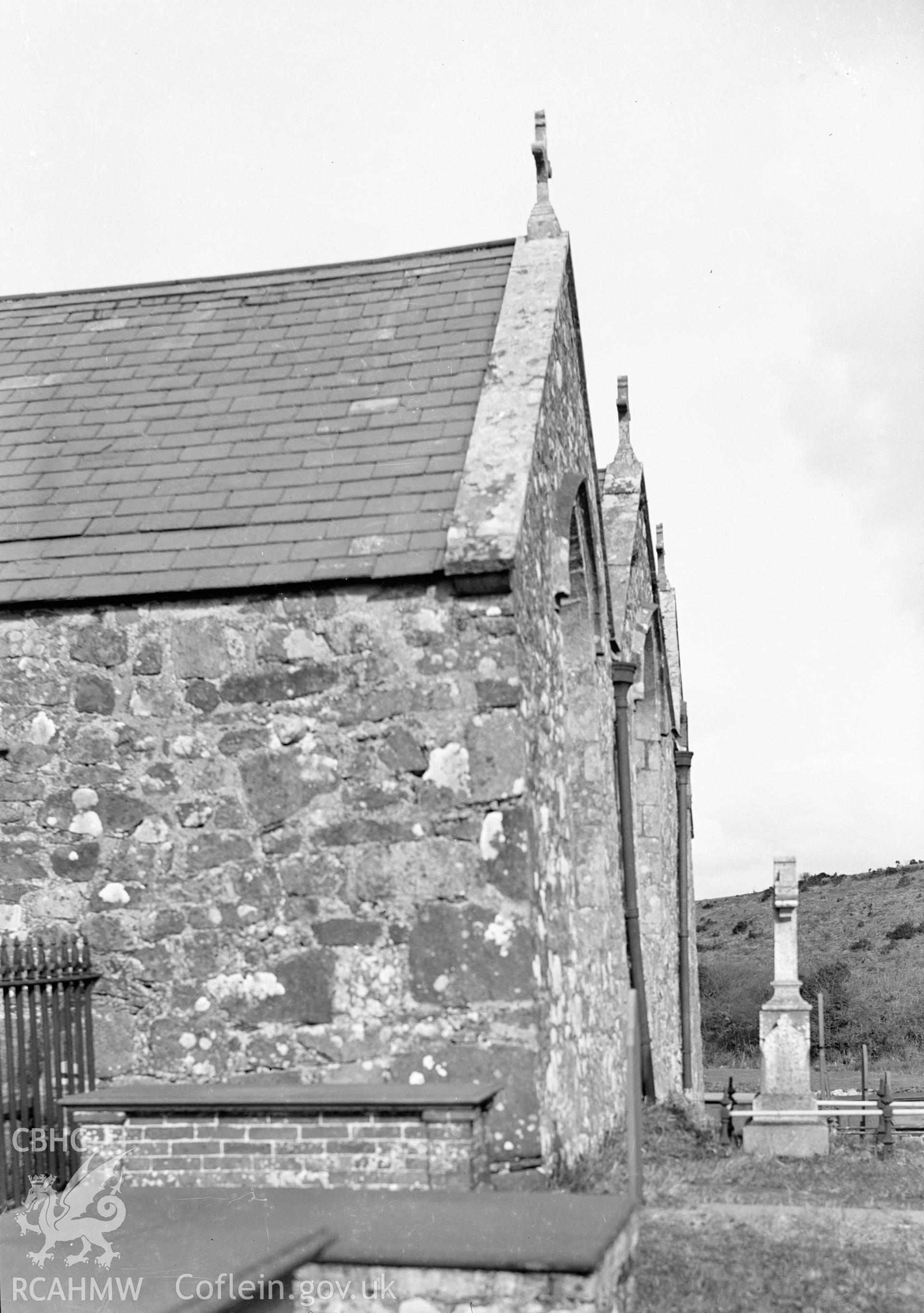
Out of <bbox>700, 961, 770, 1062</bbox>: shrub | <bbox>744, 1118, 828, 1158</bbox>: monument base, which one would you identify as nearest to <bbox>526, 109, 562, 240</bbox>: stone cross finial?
<bbox>744, 1118, 828, 1158</bbox>: monument base

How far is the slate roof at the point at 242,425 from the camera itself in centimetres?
833

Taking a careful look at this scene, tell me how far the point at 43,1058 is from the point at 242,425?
14.6 ft

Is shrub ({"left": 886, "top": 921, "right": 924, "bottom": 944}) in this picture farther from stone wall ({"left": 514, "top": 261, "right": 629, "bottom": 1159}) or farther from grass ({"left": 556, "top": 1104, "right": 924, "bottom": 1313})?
stone wall ({"left": 514, "top": 261, "right": 629, "bottom": 1159})

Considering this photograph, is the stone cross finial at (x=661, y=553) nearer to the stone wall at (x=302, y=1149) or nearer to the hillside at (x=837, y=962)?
the stone wall at (x=302, y=1149)

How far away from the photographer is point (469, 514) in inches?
313

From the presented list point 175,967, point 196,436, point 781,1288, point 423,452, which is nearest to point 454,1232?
point 781,1288

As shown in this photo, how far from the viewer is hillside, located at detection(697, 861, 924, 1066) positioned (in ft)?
121

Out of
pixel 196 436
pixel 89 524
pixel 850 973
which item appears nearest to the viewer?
pixel 89 524

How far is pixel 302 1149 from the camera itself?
689cm

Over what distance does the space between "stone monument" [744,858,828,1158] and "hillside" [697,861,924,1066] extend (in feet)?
69.4

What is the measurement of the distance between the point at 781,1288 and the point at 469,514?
435cm

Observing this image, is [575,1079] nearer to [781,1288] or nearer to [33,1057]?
[781,1288]

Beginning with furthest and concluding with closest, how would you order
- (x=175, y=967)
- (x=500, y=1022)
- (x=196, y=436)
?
(x=196, y=436) < (x=175, y=967) < (x=500, y=1022)

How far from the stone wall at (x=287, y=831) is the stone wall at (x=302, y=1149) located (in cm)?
67
